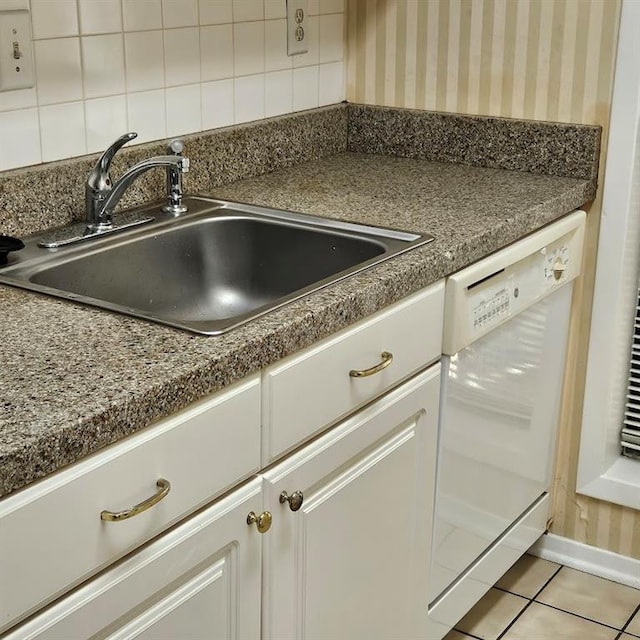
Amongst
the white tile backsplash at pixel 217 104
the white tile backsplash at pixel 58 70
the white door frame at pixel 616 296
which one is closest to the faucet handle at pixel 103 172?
the white tile backsplash at pixel 58 70

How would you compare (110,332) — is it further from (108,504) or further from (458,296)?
(458,296)

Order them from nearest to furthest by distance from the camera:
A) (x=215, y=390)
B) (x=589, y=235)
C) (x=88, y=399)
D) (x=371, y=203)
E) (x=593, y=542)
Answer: (x=88, y=399) → (x=215, y=390) → (x=371, y=203) → (x=589, y=235) → (x=593, y=542)

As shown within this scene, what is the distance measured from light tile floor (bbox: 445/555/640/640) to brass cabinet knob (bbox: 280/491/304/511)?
93cm

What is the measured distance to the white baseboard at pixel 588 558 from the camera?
93.4 inches

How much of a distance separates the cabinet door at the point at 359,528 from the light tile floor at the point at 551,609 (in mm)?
394

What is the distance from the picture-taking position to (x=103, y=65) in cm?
178

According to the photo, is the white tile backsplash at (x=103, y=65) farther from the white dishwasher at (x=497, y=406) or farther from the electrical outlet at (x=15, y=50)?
the white dishwasher at (x=497, y=406)

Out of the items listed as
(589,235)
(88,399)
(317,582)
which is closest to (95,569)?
(88,399)

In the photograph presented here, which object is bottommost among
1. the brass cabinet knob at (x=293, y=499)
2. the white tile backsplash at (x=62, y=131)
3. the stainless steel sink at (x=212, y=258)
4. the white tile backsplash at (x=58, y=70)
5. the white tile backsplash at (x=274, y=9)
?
the brass cabinet knob at (x=293, y=499)

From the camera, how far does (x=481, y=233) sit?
5.72 feet

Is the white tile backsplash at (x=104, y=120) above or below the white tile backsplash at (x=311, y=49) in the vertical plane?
below

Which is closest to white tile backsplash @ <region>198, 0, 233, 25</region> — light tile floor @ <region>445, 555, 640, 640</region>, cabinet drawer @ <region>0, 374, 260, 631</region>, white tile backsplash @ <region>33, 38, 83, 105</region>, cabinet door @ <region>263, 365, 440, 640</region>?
white tile backsplash @ <region>33, 38, 83, 105</region>

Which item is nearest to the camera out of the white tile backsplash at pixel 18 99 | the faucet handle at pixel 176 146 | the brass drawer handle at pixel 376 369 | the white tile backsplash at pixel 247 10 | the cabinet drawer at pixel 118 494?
the cabinet drawer at pixel 118 494

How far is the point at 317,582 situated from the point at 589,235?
1063 millimetres
